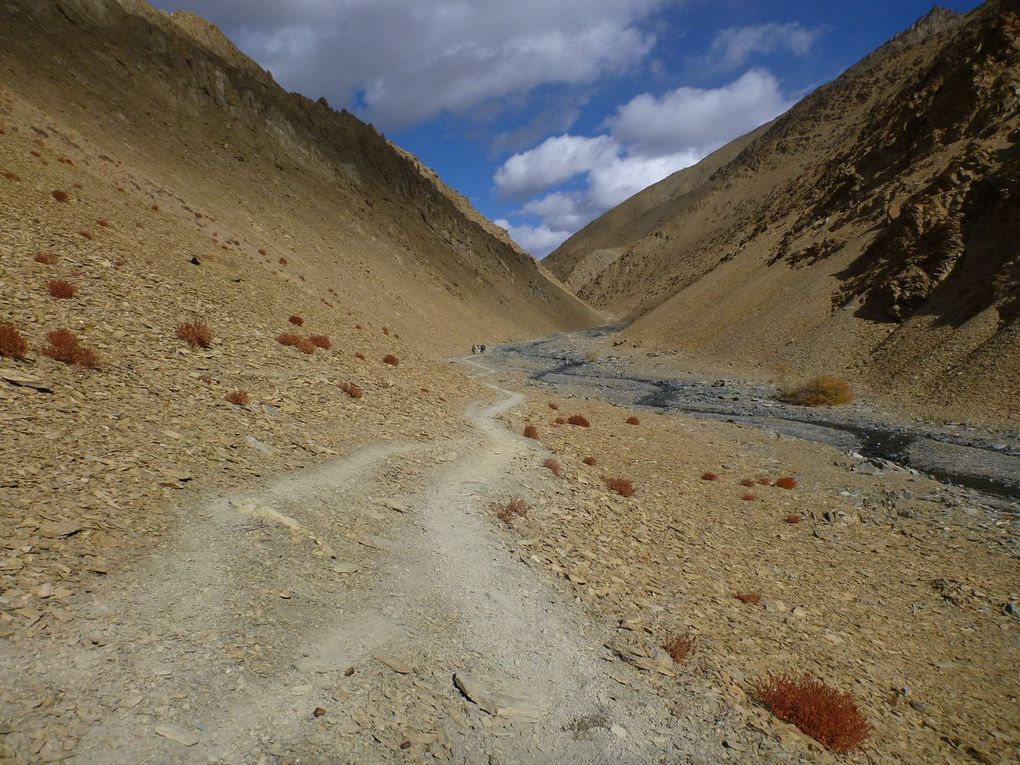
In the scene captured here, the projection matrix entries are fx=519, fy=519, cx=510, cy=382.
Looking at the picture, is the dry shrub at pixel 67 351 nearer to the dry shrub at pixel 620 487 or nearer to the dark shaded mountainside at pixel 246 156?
the dry shrub at pixel 620 487

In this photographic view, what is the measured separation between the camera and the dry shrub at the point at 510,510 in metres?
11.1

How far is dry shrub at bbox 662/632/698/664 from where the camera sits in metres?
7.48

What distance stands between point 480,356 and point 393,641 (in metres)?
47.7

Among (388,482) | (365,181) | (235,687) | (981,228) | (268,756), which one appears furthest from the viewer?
(365,181)

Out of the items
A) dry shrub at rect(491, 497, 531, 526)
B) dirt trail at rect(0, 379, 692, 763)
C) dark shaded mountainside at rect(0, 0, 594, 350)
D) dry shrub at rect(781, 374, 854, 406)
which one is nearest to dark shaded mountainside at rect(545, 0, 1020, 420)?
dry shrub at rect(781, 374, 854, 406)

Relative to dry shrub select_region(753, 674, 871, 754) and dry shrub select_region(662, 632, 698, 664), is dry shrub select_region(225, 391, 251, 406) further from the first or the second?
dry shrub select_region(753, 674, 871, 754)

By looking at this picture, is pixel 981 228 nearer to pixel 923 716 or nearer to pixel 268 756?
pixel 923 716

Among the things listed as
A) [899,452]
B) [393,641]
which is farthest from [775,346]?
[393,641]

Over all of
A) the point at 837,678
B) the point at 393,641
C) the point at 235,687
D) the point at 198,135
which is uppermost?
the point at 198,135

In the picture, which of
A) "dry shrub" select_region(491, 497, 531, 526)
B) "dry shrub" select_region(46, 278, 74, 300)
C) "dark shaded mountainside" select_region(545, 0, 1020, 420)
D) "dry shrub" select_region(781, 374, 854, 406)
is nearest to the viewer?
"dry shrub" select_region(491, 497, 531, 526)

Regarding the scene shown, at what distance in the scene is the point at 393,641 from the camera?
6.69 metres

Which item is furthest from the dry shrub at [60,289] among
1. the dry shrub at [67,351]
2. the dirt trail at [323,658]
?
the dirt trail at [323,658]

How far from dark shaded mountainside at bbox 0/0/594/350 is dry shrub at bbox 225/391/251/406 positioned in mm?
13165

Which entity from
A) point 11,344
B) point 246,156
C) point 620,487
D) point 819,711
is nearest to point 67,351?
point 11,344
